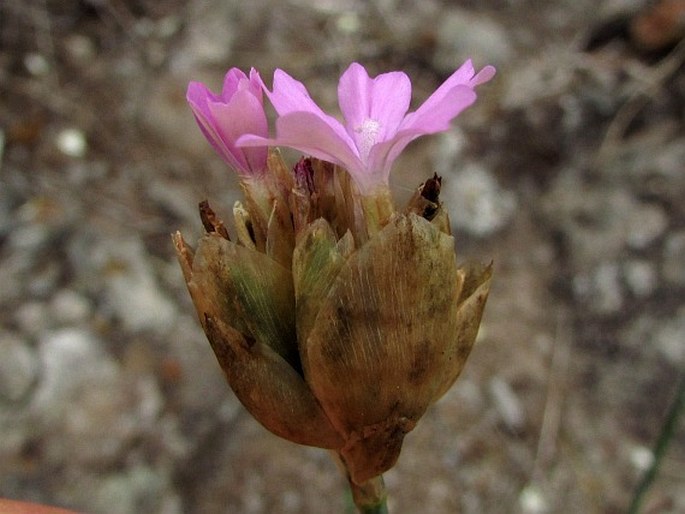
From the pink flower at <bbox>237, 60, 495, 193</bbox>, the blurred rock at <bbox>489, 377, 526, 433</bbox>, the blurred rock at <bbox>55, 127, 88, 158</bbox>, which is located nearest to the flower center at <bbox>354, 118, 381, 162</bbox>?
the pink flower at <bbox>237, 60, 495, 193</bbox>

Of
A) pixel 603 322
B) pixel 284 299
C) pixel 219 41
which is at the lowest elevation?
pixel 603 322

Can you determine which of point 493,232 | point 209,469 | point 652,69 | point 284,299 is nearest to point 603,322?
point 493,232

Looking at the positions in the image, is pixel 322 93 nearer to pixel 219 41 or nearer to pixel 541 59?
pixel 219 41

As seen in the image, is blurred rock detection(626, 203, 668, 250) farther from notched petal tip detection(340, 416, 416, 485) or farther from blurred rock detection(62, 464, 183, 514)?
notched petal tip detection(340, 416, 416, 485)

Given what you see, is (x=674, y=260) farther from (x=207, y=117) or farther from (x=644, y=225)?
(x=207, y=117)

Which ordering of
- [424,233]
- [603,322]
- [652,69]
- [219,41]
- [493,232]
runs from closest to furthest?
[424,233] → [603,322] → [493,232] → [652,69] → [219,41]

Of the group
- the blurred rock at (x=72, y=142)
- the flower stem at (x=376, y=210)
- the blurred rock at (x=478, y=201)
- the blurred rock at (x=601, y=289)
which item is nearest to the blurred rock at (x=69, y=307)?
the blurred rock at (x=72, y=142)
